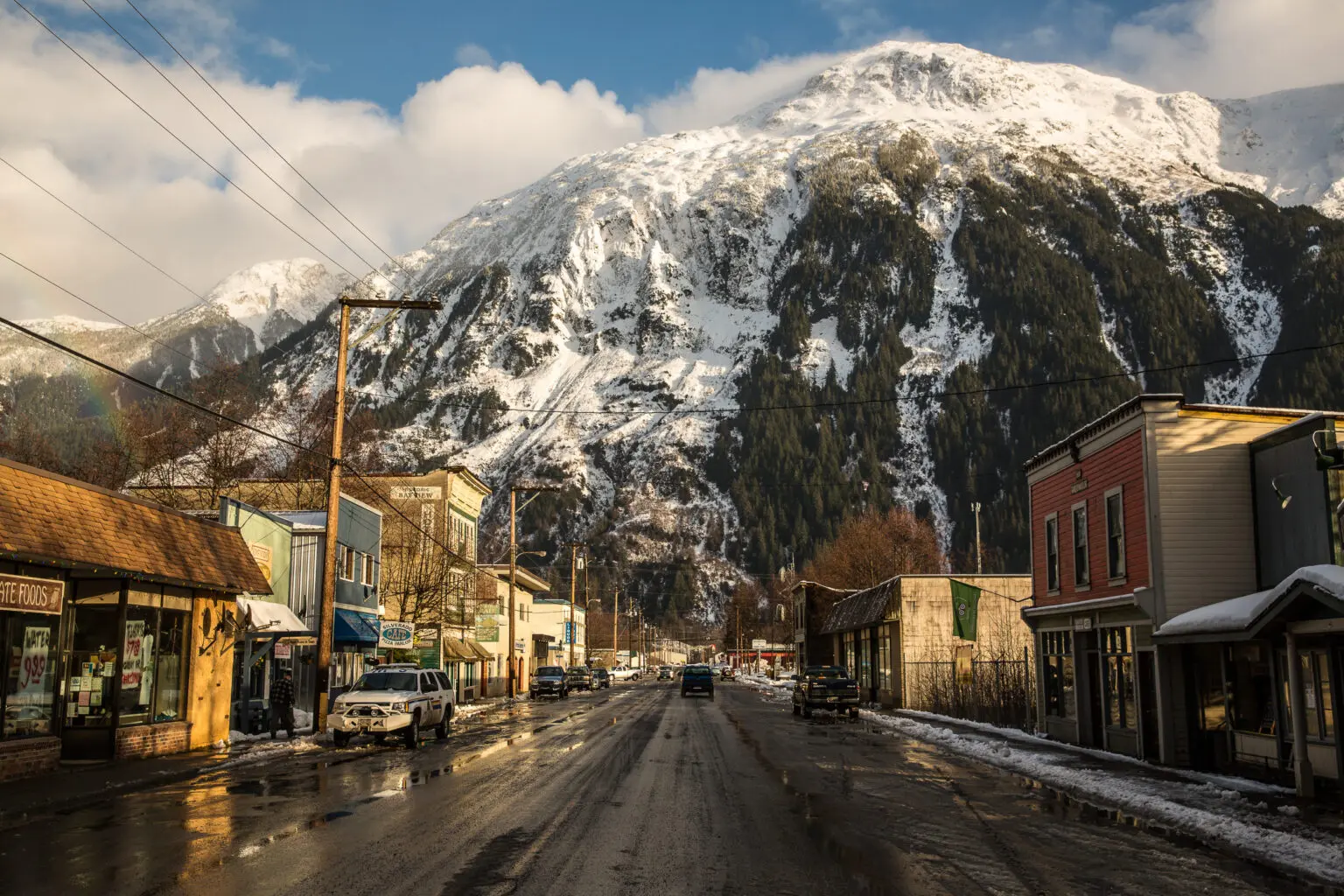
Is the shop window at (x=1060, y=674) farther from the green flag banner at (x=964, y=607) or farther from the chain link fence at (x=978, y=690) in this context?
the green flag banner at (x=964, y=607)

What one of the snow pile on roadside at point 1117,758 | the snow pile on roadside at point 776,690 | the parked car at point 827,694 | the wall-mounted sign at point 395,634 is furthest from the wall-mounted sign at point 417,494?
the snow pile on roadside at point 1117,758

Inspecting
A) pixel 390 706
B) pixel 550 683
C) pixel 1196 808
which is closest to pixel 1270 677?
pixel 1196 808

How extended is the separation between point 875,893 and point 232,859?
6.32m

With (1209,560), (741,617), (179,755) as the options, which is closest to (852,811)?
(1209,560)

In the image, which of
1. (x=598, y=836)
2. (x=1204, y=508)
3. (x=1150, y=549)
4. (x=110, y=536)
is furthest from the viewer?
(x=1150, y=549)

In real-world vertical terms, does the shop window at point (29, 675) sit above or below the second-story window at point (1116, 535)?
below

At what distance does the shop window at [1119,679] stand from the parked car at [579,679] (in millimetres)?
55235

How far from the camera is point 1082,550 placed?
29.4 meters

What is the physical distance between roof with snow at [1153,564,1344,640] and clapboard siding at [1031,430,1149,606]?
7.63 ft

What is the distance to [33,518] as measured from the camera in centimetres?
1870

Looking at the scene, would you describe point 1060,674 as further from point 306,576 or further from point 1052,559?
point 306,576

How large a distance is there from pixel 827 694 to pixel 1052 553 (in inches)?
576

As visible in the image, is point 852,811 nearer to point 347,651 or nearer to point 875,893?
point 875,893

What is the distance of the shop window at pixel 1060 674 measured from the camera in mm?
29603
